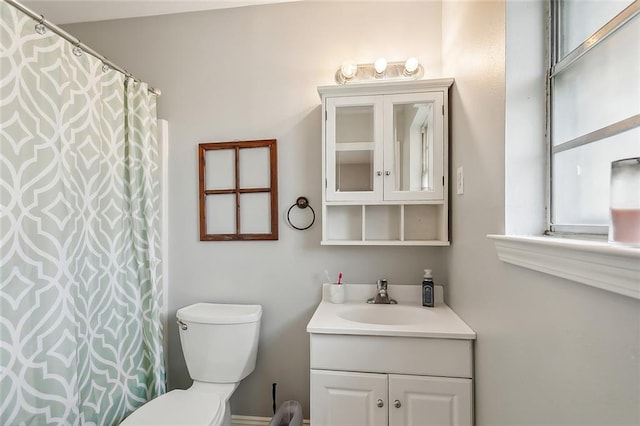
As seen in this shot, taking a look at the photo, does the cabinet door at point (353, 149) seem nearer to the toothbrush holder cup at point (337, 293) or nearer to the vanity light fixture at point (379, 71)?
the vanity light fixture at point (379, 71)

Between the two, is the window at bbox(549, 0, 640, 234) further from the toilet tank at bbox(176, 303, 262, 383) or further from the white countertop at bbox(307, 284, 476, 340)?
the toilet tank at bbox(176, 303, 262, 383)

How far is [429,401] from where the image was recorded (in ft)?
3.90

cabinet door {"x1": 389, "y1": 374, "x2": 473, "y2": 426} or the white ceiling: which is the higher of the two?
the white ceiling

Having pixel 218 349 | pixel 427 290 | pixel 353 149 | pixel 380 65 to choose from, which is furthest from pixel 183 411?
pixel 380 65

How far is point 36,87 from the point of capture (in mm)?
1107

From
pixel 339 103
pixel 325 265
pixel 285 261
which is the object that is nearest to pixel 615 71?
pixel 339 103

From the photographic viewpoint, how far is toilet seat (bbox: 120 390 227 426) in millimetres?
1238

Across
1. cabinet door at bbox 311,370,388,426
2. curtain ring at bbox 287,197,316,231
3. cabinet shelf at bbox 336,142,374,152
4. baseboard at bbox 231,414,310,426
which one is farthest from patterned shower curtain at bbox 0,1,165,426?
cabinet shelf at bbox 336,142,374,152

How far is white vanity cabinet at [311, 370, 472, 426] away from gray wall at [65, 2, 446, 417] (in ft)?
1.57

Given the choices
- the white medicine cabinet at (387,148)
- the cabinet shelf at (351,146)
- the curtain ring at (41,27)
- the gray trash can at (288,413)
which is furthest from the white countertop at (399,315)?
the curtain ring at (41,27)

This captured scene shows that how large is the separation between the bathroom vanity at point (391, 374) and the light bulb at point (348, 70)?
129 centimetres

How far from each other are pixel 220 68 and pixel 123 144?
736 millimetres

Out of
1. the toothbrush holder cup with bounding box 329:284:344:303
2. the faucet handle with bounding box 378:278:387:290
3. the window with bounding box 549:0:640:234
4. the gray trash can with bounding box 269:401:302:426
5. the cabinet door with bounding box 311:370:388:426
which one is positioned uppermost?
the window with bounding box 549:0:640:234

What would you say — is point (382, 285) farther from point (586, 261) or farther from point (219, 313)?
point (586, 261)
